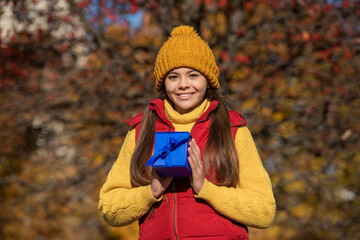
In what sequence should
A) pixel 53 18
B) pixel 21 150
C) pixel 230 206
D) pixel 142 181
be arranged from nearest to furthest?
pixel 230 206 < pixel 142 181 < pixel 53 18 < pixel 21 150

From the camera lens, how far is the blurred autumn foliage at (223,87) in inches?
217

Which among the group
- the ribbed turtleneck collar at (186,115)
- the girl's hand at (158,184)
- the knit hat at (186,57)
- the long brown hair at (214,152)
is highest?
the knit hat at (186,57)

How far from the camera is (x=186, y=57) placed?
2.15 metres

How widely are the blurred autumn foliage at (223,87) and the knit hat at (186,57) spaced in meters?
3.07

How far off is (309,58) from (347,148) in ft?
4.17

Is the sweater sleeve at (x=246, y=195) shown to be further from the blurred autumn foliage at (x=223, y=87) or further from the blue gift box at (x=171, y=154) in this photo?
the blurred autumn foliage at (x=223, y=87)

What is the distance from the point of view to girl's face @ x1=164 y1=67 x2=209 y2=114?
84.9 inches

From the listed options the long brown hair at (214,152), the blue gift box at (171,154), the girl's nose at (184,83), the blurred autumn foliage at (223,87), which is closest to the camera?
the blue gift box at (171,154)

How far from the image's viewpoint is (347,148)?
5.55 meters

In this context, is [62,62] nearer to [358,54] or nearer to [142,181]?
[358,54]

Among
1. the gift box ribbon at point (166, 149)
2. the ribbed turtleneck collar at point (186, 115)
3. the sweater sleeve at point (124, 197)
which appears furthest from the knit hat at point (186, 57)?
the gift box ribbon at point (166, 149)

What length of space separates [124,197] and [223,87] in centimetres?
343

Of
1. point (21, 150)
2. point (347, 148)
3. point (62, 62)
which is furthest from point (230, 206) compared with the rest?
point (21, 150)

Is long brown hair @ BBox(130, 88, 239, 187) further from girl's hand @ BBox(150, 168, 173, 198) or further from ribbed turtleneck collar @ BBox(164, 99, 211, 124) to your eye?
girl's hand @ BBox(150, 168, 173, 198)
